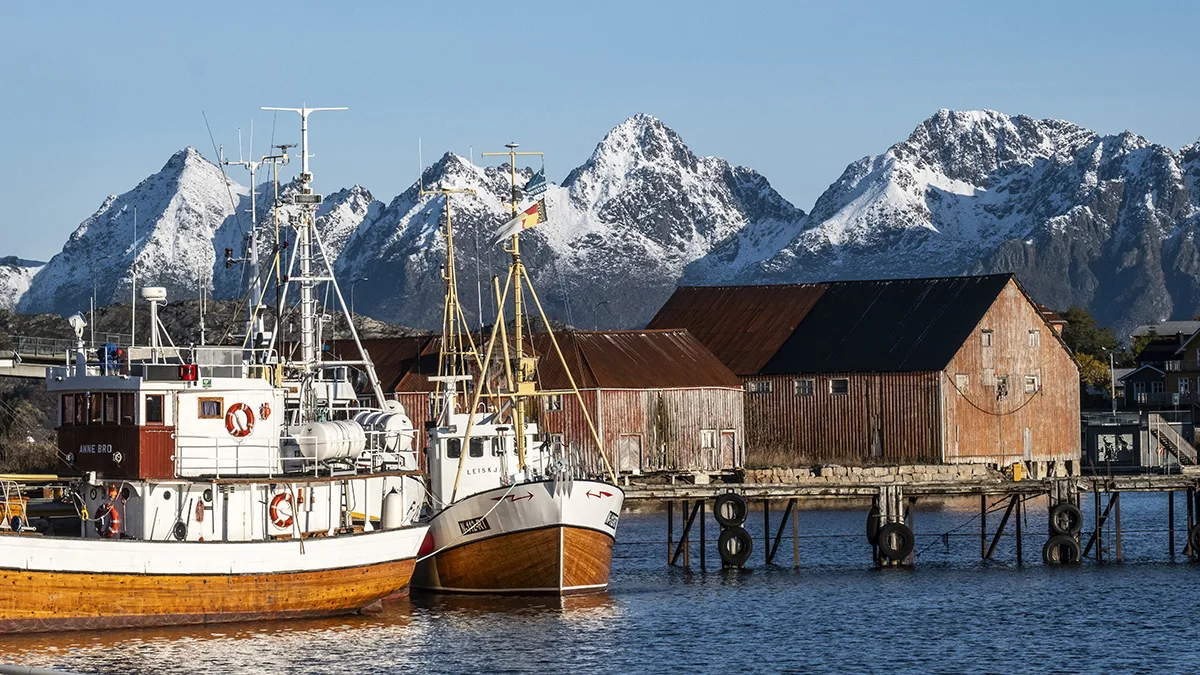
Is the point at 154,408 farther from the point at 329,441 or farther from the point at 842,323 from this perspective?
the point at 842,323

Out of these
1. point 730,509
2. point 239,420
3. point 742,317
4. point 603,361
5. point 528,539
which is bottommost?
point 528,539

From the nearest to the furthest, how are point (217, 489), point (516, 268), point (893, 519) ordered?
point (217, 489)
point (516, 268)
point (893, 519)

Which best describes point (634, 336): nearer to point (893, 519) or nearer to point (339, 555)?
point (893, 519)

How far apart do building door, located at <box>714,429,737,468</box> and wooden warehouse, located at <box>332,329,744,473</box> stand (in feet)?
0.14

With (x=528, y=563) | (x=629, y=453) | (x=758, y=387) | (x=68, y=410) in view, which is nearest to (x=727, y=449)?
(x=758, y=387)

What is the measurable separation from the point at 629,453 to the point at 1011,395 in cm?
1876

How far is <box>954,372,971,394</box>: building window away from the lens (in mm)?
87000

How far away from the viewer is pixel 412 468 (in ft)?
164

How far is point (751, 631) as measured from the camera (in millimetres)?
44281

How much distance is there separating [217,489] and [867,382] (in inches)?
1890

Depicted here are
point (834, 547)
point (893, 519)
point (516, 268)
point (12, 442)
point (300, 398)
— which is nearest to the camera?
point (300, 398)

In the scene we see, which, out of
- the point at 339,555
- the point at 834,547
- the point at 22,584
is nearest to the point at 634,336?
the point at 834,547

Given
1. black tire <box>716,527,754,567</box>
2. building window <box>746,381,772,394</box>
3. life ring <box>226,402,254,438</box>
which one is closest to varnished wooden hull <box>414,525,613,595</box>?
black tire <box>716,527,754,567</box>

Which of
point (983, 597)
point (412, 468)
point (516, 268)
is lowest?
point (983, 597)
